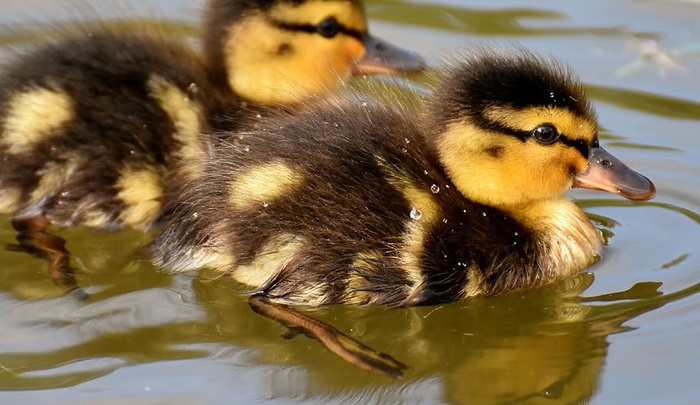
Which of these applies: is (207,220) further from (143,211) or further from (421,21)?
(421,21)

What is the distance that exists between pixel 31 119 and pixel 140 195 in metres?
0.32

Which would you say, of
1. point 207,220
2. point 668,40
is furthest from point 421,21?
point 207,220

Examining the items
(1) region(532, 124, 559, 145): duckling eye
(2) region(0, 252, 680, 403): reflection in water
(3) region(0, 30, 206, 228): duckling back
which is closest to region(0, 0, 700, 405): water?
(2) region(0, 252, 680, 403): reflection in water

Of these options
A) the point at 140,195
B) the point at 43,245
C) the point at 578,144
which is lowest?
the point at 43,245

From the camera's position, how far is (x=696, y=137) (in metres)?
4.26

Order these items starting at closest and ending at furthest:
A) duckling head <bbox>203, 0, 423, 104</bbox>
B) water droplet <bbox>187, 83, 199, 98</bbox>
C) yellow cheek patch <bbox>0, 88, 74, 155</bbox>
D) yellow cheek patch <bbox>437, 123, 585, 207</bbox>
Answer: yellow cheek patch <bbox>437, 123, 585, 207</bbox>, yellow cheek patch <bbox>0, 88, 74, 155</bbox>, water droplet <bbox>187, 83, 199, 98</bbox>, duckling head <bbox>203, 0, 423, 104</bbox>

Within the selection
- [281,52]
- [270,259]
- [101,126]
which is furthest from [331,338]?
[281,52]

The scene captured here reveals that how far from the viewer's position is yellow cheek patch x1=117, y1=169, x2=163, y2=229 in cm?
349

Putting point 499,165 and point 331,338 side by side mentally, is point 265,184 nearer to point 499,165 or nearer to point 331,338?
point 331,338

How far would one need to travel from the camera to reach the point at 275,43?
3.79m

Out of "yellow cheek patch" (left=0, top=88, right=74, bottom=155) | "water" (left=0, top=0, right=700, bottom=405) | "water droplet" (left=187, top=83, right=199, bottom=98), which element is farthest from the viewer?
"water droplet" (left=187, top=83, right=199, bottom=98)

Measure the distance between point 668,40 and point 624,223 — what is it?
1.20 metres

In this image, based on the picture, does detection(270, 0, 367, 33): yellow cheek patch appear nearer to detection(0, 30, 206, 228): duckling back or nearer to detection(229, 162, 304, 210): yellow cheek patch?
detection(0, 30, 206, 228): duckling back

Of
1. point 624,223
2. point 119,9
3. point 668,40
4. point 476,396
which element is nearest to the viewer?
point 476,396
